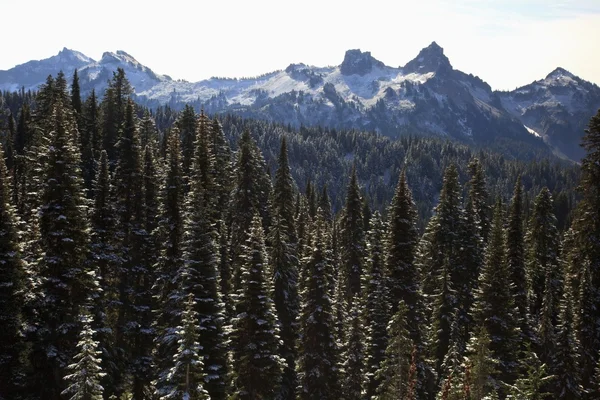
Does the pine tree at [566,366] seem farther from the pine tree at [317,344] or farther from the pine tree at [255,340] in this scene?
the pine tree at [255,340]

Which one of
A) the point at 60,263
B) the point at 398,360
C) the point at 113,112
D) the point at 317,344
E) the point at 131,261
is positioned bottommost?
the point at 317,344

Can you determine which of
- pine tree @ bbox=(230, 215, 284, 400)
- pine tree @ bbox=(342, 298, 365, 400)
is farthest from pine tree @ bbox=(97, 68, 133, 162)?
pine tree @ bbox=(342, 298, 365, 400)

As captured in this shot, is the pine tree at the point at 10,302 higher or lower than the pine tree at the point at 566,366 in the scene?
higher

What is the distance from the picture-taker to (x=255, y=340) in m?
27.3

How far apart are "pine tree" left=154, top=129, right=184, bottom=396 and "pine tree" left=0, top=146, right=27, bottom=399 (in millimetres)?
6613

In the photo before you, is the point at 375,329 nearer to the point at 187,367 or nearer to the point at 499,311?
the point at 499,311

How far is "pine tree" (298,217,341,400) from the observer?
30.9 meters

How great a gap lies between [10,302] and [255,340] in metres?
11.7

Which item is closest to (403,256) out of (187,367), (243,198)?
(243,198)

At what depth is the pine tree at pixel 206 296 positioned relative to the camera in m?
25.8

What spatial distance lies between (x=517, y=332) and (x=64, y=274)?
2542 cm

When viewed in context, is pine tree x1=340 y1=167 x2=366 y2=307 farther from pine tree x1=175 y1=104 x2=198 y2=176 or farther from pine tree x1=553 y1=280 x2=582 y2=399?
pine tree x1=175 y1=104 x2=198 y2=176

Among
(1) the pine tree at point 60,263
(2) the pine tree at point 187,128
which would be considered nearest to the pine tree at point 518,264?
(1) the pine tree at point 60,263

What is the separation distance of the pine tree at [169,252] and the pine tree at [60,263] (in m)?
4.50
